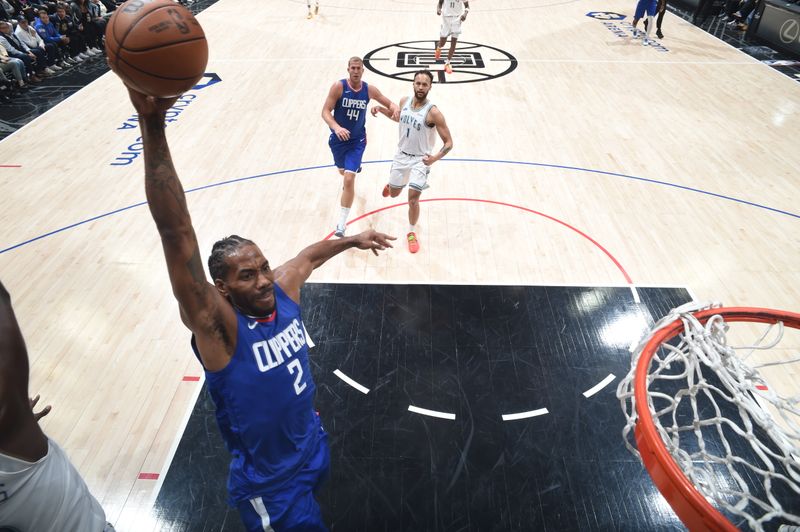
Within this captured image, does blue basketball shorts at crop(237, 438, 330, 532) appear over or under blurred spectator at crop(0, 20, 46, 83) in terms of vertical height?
over

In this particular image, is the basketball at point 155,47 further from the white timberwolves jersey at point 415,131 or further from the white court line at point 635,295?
the white court line at point 635,295

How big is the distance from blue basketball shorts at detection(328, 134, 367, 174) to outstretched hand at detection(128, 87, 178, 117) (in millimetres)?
3926

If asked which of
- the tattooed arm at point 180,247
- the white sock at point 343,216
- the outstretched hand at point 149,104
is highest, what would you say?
the outstretched hand at point 149,104

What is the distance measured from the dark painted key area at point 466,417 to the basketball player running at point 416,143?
3.44 feet

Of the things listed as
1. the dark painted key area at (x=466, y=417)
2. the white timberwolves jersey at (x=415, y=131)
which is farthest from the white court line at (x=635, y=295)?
the white timberwolves jersey at (x=415, y=131)

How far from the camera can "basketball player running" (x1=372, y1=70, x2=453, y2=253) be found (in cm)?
500

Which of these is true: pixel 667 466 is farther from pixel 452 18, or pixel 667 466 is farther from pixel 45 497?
pixel 452 18

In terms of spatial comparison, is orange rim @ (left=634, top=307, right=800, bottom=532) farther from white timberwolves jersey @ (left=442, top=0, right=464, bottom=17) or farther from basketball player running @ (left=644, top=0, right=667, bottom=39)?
basketball player running @ (left=644, top=0, right=667, bottom=39)

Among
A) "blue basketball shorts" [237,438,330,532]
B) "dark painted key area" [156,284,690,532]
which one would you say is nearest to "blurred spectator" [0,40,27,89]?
"dark painted key area" [156,284,690,532]

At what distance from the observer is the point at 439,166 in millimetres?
7055

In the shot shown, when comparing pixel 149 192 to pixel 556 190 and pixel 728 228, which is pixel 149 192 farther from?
pixel 728 228

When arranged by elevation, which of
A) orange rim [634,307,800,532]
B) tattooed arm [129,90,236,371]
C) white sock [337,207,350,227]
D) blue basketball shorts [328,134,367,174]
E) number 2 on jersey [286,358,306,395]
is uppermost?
tattooed arm [129,90,236,371]

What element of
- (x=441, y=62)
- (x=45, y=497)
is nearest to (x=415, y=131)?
(x=45, y=497)

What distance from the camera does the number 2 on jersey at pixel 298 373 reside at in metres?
2.24
